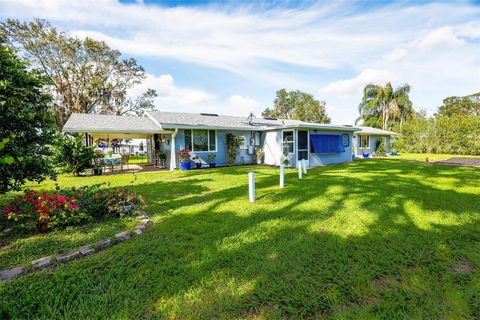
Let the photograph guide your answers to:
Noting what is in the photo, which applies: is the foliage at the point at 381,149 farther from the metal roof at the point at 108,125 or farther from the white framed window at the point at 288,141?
the metal roof at the point at 108,125

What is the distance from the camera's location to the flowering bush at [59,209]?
12.9 ft

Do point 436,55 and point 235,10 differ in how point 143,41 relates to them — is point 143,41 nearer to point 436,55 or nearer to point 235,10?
point 235,10

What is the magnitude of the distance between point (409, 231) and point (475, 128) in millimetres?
24812

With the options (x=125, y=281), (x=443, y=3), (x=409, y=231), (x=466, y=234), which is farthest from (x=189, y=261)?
(x=443, y=3)

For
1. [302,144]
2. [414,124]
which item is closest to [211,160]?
[302,144]

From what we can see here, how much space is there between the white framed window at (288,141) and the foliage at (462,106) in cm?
4517

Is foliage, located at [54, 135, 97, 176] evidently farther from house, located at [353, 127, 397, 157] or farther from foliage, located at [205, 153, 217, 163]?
house, located at [353, 127, 397, 157]

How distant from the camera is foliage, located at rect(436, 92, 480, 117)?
4219 centimetres

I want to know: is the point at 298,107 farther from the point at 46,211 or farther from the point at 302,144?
the point at 46,211

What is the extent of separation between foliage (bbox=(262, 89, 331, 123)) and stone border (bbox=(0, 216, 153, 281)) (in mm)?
40041

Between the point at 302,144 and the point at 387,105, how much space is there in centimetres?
2521

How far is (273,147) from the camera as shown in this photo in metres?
15.4

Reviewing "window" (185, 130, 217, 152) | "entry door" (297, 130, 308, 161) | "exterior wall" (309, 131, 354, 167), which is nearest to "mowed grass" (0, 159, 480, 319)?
"entry door" (297, 130, 308, 161)

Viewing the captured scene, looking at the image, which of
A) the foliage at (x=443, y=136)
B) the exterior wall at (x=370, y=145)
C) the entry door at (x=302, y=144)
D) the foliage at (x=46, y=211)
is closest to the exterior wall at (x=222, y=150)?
the entry door at (x=302, y=144)
